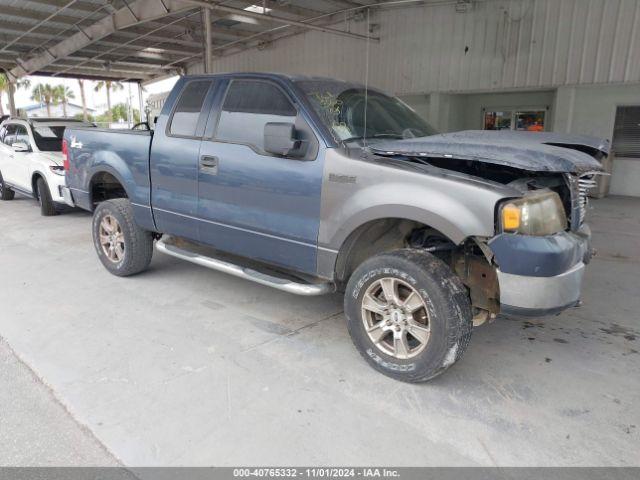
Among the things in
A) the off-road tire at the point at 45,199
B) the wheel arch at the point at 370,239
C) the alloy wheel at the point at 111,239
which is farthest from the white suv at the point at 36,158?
the wheel arch at the point at 370,239

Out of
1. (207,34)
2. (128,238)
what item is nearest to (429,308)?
(128,238)

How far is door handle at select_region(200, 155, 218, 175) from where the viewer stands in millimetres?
3961

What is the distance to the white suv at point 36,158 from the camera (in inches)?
326

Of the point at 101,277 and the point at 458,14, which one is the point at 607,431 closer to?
the point at 101,277

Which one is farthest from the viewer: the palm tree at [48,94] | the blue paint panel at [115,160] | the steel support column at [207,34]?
the palm tree at [48,94]

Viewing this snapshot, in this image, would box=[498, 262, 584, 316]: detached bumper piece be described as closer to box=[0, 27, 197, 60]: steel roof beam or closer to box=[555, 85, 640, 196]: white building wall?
box=[555, 85, 640, 196]: white building wall

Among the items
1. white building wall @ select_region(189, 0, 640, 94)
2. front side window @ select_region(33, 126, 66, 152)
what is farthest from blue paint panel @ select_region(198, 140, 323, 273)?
white building wall @ select_region(189, 0, 640, 94)

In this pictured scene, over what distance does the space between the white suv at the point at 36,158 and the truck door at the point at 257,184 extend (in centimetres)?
526

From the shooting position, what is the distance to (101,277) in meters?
5.30

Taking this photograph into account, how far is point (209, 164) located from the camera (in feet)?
13.1

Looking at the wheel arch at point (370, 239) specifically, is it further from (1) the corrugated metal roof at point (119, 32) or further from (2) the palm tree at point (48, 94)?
(2) the palm tree at point (48, 94)

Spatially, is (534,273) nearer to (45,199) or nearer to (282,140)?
(282,140)

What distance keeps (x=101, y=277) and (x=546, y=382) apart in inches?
175

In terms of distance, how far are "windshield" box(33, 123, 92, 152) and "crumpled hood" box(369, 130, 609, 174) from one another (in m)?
7.61
